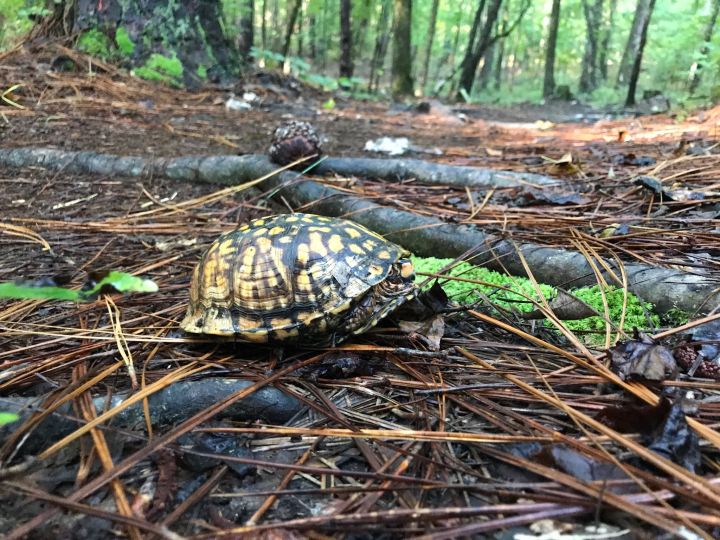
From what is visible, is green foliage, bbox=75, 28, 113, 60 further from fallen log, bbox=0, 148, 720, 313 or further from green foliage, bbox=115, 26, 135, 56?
fallen log, bbox=0, 148, 720, 313

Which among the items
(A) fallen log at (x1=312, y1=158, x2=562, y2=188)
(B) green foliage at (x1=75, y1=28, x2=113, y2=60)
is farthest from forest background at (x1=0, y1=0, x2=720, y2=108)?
(A) fallen log at (x1=312, y1=158, x2=562, y2=188)

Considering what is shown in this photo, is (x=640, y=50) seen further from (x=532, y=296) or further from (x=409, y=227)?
(x=532, y=296)

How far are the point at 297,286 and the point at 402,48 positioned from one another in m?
11.7

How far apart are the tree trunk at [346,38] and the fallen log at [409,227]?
9091 mm

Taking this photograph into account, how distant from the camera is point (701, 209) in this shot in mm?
2697

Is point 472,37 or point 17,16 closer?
point 17,16

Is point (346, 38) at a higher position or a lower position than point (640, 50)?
higher

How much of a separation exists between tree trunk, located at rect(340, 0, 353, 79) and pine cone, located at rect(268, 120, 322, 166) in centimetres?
907

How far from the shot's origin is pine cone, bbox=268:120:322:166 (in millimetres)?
3977

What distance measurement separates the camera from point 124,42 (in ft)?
23.1

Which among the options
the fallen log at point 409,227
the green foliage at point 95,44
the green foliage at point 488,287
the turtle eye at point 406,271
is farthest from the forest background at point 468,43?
the turtle eye at point 406,271

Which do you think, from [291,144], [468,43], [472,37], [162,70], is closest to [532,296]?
[291,144]

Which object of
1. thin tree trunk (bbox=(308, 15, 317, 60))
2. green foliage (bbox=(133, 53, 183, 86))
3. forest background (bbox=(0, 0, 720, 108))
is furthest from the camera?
thin tree trunk (bbox=(308, 15, 317, 60))

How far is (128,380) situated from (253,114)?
6007mm
